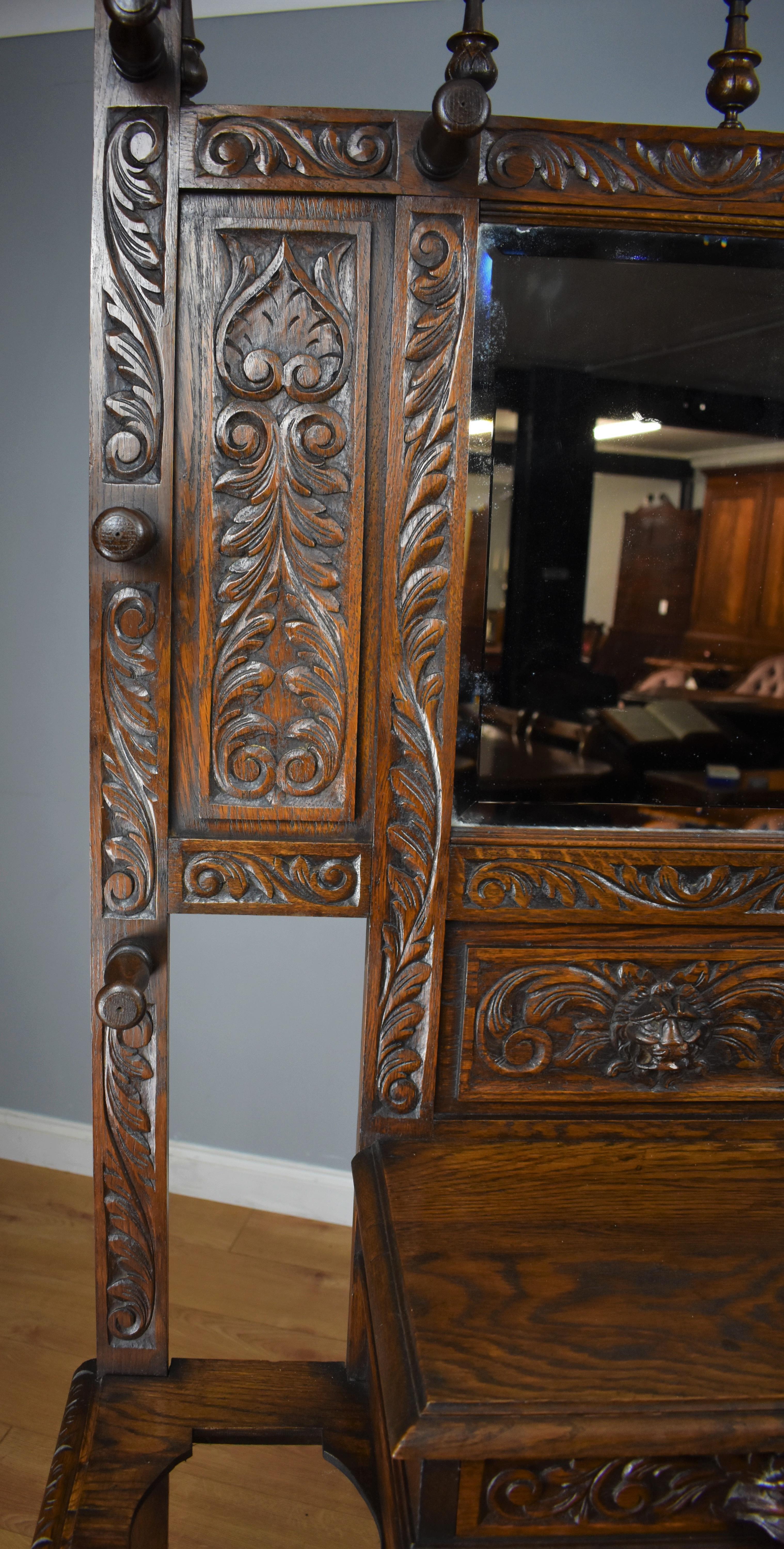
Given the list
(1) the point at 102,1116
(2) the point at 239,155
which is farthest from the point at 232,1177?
(2) the point at 239,155

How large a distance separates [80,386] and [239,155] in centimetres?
113

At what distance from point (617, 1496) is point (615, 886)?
0.54m

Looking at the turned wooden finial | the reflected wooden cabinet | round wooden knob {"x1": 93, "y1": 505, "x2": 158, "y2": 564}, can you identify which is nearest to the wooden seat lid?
the reflected wooden cabinet

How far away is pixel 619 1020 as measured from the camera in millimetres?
1143

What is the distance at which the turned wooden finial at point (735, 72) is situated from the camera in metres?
1.04

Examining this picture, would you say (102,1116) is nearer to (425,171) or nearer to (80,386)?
(425,171)

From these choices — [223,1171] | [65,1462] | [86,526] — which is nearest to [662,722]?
[65,1462]

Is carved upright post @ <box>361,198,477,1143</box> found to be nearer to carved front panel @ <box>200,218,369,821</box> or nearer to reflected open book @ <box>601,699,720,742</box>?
carved front panel @ <box>200,218,369,821</box>

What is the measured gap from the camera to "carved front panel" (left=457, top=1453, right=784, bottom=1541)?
0.83 meters

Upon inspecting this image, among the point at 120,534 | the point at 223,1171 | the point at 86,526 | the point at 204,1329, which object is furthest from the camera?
the point at 223,1171

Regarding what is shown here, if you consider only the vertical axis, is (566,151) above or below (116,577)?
above

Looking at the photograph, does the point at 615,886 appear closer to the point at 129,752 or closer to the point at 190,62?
the point at 129,752

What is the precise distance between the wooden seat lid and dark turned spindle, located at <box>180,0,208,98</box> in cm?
111

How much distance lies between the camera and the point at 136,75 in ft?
3.06
